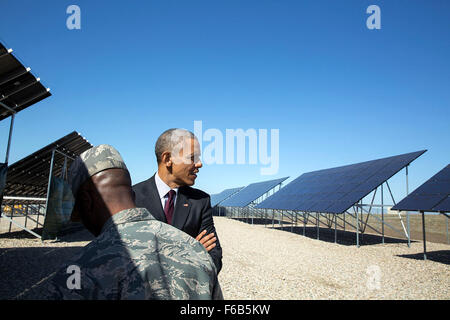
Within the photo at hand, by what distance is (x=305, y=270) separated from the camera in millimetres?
8156

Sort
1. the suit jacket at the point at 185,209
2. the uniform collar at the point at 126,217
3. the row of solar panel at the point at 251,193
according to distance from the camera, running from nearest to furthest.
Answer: the uniform collar at the point at 126,217 < the suit jacket at the point at 185,209 < the row of solar panel at the point at 251,193

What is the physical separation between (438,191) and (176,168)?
10.9m

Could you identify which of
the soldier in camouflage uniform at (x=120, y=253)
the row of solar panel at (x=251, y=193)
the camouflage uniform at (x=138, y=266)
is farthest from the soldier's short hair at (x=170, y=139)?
the row of solar panel at (x=251, y=193)

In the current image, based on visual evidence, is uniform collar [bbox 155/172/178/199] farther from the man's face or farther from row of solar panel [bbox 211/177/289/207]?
row of solar panel [bbox 211/177/289/207]

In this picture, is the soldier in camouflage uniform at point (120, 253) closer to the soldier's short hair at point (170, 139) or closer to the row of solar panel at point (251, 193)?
the soldier's short hair at point (170, 139)

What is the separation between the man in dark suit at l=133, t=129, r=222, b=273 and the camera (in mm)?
2184

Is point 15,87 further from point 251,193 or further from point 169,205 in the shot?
point 251,193

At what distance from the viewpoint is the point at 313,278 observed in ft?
24.0

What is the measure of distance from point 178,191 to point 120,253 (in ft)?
4.35

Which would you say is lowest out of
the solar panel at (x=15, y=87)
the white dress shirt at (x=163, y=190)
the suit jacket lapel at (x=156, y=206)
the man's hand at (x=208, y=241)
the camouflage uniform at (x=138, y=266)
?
the man's hand at (x=208, y=241)

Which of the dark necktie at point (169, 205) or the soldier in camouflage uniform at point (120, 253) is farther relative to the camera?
the dark necktie at point (169, 205)

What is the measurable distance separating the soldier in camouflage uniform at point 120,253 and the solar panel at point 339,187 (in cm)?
1178

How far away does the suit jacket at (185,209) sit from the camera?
2.26 m

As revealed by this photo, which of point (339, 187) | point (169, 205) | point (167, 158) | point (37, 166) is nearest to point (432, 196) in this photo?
point (339, 187)
